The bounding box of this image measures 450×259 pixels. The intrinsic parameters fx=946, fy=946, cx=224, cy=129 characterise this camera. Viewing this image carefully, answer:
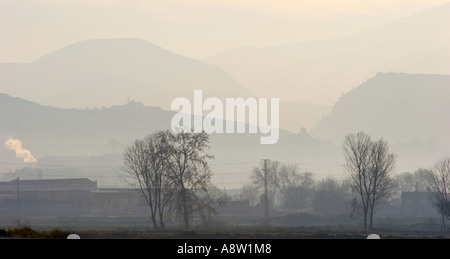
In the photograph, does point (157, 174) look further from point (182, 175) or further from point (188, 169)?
point (182, 175)

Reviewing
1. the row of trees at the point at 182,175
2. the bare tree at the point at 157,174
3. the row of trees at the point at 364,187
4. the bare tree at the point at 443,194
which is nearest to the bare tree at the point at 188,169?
the row of trees at the point at 182,175

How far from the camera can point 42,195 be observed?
6826 inches

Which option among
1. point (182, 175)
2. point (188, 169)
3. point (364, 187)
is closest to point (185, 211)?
point (182, 175)

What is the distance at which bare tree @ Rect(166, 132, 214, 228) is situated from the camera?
92.8 meters

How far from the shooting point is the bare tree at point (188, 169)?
92812 mm

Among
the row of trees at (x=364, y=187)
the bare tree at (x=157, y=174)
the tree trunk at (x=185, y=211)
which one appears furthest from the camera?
the row of trees at (x=364, y=187)

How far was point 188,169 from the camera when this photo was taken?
319ft

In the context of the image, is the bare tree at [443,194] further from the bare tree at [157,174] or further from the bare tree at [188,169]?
the bare tree at [157,174]

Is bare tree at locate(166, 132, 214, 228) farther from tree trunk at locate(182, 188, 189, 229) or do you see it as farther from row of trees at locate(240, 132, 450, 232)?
row of trees at locate(240, 132, 450, 232)

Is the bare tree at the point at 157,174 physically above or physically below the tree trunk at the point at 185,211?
above

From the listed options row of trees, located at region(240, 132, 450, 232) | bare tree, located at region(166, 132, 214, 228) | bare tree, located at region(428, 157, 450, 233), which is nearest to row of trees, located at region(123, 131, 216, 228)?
bare tree, located at region(166, 132, 214, 228)
